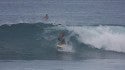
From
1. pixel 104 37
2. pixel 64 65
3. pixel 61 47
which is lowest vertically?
pixel 104 37

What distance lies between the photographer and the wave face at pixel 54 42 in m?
29.0

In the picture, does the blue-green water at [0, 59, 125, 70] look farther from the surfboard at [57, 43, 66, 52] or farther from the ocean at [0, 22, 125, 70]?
the surfboard at [57, 43, 66, 52]

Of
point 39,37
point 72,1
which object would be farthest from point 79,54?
point 72,1

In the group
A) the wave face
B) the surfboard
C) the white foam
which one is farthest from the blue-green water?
the white foam

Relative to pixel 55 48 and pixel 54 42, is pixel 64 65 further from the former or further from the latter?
pixel 54 42

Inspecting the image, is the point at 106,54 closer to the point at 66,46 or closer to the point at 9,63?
the point at 66,46

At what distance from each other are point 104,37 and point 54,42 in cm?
378

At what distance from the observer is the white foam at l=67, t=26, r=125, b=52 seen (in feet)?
102

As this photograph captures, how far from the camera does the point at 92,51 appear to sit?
3022 centimetres

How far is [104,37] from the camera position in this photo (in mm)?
33469

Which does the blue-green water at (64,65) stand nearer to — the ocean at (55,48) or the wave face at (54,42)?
the ocean at (55,48)

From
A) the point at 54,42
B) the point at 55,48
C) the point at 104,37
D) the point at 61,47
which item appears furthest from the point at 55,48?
the point at 104,37

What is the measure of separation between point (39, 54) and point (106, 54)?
4.13 metres

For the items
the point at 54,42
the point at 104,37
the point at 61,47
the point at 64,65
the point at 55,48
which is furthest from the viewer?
the point at 104,37
